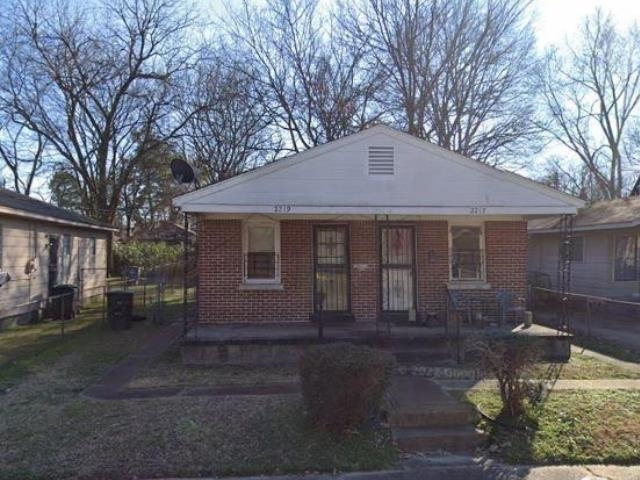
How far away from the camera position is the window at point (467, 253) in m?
11.3

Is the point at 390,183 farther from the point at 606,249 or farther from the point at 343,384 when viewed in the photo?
the point at 606,249

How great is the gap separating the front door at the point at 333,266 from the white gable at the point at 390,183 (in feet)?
3.86

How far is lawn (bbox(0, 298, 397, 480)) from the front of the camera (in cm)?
480

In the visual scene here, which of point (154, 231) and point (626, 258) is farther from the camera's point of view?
point (154, 231)

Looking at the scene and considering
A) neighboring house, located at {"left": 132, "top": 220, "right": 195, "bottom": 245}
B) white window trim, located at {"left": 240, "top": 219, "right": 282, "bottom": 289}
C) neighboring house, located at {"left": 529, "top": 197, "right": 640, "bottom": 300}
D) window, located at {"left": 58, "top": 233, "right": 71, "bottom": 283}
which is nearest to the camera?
white window trim, located at {"left": 240, "top": 219, "right": 282, "bottom": 289}

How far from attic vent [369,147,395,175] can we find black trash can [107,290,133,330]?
715cm

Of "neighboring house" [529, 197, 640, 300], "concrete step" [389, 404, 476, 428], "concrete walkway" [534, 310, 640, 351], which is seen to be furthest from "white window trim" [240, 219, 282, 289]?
"neighboring house" [529, 197, 640, 300]

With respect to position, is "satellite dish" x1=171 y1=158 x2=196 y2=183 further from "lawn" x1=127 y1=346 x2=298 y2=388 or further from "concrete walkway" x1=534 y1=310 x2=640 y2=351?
"concrete walkway" x1=534 y1=310 x2=640 y2=351

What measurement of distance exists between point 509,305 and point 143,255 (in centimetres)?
2578

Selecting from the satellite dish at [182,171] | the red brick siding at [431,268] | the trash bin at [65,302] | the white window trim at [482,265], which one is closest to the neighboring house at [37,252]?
the trash bin at [65,302]

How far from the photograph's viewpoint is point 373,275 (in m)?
11.0

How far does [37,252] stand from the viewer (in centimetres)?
1497

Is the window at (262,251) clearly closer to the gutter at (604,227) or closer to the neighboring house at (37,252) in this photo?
the neighboring house at (37,252)

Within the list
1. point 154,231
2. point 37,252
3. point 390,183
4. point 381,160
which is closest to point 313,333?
point 390,183
